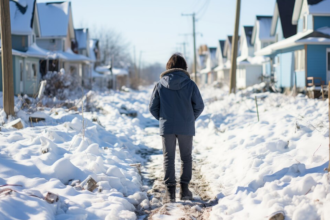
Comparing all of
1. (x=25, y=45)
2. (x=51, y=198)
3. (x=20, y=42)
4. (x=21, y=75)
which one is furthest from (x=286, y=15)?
(x=51, y=198)

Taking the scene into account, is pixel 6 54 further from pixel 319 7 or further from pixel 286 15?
pixel 286 15

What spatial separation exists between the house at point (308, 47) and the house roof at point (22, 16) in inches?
676

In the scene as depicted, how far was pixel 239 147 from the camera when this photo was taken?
8.10 meters

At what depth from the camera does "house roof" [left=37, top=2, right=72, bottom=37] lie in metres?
34.8

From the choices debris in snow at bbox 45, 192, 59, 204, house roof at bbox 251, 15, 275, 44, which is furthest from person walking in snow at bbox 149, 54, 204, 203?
house roof at bbox 251, 15, 275, 44

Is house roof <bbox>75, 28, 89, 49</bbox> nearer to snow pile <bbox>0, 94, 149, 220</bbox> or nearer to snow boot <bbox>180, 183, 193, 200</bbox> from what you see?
snow pile <bbox>0, 94, 149, 220</bbox>

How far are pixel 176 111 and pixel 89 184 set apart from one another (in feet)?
5.17

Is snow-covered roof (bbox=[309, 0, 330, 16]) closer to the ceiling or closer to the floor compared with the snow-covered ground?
closer to the ceiling

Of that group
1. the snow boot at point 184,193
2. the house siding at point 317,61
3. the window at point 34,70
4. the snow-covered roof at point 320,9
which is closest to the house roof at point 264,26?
the snow-covered roof at point 320,9

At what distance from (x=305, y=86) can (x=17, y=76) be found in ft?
59.1

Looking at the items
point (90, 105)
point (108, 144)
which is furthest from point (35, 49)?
point (108, 144)

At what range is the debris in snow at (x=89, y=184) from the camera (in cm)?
533

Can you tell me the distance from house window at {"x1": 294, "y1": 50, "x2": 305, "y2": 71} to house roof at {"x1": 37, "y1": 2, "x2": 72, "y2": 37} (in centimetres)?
2049

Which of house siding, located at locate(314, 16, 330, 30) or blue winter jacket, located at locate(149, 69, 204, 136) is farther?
house siding, located at locate(314, 16, 330, 30)
